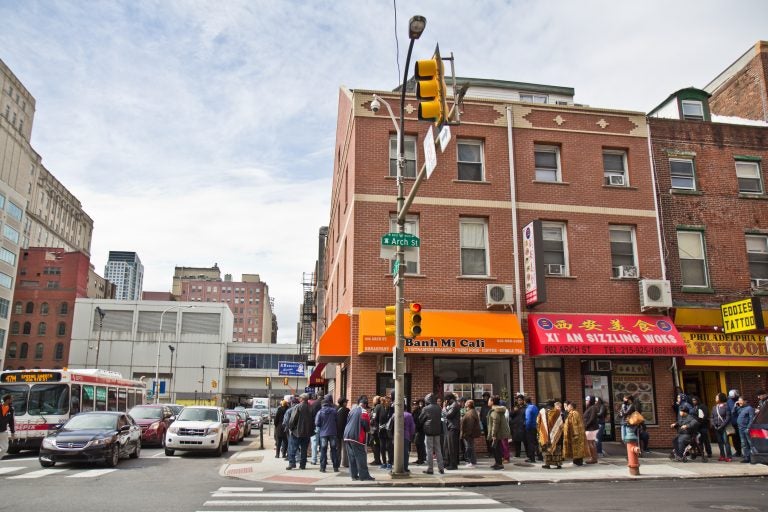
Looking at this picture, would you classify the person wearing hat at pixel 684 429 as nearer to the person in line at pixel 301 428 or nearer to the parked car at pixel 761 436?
the parked car at pixel 761 436

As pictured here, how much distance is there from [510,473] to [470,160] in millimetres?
10443

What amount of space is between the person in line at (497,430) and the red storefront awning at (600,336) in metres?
3.52

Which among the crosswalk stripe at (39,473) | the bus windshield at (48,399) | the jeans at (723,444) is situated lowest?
the crosswalk stripe at (39,473)

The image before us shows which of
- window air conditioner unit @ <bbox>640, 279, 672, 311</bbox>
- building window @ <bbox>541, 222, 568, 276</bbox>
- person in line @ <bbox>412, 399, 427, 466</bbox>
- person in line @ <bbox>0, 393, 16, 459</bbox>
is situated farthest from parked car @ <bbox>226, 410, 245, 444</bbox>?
window air conditioner unit @ <bbox>640, 279, 672, 311</bbox>

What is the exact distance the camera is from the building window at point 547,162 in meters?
21.3

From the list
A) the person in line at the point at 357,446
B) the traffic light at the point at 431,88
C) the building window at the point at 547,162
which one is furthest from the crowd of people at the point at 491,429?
the building window at the point at 547,162

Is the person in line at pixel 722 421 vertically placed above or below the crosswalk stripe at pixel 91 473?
above

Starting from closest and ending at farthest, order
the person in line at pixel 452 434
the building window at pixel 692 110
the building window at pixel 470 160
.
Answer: the person in line at pixel 452 434 < the building window at pixel 470 160 < the building window at pixel 692 110

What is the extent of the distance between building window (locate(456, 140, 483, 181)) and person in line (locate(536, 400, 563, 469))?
827 centimetres

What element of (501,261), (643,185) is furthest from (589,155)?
(501,261)

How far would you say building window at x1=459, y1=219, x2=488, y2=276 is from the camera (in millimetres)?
20109

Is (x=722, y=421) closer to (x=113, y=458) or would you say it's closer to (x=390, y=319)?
(x=390, y=319)

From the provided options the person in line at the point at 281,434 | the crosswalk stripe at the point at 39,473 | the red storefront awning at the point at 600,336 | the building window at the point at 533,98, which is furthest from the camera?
the building window at the point at 533,98

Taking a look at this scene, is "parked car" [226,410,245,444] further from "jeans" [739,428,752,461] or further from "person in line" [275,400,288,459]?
"jeans" [739,428,752,461]
